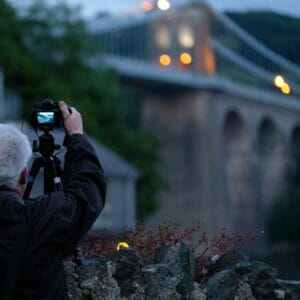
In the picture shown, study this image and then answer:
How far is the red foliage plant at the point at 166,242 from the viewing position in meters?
4.47

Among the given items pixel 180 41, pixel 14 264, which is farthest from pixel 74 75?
pixel 14 264

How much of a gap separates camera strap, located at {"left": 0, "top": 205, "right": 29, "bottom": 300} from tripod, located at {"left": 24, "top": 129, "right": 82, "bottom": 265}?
0.47 meters

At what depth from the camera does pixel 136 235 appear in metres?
4.61

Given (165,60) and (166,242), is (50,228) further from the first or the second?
(165,60)

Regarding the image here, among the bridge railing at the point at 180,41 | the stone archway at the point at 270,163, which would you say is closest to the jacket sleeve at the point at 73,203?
the bridge railing at the point at 180,41

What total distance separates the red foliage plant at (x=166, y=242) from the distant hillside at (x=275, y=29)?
2.78 meters

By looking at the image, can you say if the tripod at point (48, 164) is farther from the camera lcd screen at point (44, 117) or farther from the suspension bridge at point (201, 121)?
the suspension bridge at point (201, 121)

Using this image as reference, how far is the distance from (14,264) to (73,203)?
0.82ft

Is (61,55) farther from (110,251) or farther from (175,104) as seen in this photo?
(110,251)

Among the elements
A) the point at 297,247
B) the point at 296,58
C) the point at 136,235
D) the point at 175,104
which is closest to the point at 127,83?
the point at 175,104

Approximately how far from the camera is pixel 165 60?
53.9 meters

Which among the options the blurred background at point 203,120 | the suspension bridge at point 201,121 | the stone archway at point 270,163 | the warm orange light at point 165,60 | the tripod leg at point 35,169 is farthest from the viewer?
the stone archway at point 270,163

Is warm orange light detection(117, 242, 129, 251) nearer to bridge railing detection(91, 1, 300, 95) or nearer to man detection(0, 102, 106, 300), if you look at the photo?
man detection(0, 102, 106, 300)

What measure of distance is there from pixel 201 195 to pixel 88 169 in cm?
5378
